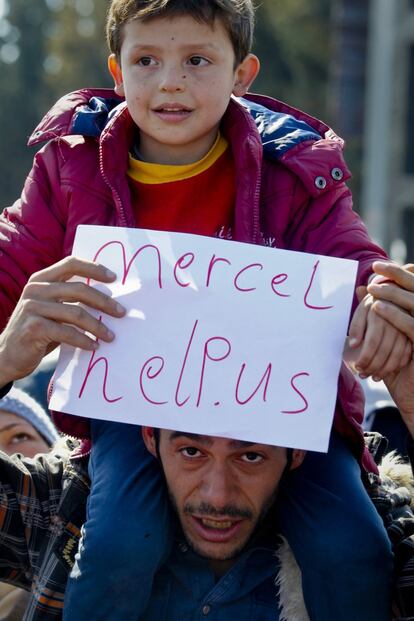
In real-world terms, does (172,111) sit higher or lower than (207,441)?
higher

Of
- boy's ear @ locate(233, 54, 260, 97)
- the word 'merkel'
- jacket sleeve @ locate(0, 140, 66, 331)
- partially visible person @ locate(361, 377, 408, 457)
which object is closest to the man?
the word 'merkel'

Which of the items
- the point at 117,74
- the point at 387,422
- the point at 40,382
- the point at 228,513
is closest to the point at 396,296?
the point at 228,513

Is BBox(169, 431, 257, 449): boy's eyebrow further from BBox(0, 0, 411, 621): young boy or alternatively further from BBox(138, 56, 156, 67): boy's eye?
BBox(138, 56, 156, 67): boy's eye

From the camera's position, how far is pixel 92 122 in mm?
3094

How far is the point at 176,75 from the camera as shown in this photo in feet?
9.50

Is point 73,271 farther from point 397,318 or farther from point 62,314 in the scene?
point 397,318

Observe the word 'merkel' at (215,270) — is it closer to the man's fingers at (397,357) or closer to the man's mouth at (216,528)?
the man's fingers at (397,357)

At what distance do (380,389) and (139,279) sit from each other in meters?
2.13

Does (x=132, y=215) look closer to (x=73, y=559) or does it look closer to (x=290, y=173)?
(x=290, y=173)

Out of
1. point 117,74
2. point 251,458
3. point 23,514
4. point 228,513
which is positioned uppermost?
point 117,74

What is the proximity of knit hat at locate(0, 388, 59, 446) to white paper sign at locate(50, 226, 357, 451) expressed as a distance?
1.94 meters

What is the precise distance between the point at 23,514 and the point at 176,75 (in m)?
1.11

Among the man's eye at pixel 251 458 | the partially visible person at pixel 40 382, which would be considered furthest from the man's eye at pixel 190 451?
the partially visible person at pixel 40 382

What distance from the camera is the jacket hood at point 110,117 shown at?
3.04 m
